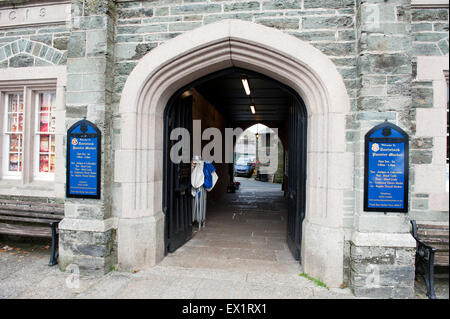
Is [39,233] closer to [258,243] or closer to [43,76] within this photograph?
[43,76]

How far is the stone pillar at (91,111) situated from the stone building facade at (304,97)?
0.02 meters

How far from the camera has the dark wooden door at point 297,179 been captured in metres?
4.06

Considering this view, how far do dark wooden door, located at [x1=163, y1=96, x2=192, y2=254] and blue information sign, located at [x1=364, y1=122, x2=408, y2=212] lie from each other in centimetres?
285

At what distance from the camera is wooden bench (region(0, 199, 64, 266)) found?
425 cm

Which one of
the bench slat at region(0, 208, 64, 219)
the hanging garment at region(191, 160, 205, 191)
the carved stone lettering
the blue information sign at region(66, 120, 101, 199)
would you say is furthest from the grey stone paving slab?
the carved stone lettering

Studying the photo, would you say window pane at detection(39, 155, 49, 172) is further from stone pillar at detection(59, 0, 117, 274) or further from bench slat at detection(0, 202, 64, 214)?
stone pillar at detection(59, 0, 117, 274)

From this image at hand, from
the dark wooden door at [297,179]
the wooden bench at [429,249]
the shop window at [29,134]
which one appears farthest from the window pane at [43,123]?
the wooden bench at [429,249]

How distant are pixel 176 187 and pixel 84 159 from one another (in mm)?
1513

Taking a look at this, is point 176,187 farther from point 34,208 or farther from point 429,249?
point 429,249

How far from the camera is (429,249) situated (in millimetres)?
3143

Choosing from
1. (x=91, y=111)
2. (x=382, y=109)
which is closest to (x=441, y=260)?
(x=382, y=109)

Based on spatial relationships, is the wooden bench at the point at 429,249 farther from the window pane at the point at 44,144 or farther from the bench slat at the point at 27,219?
the window pane at the point at 44,144

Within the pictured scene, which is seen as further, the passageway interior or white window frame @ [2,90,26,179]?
white window frame @ [2,90,26,179]
